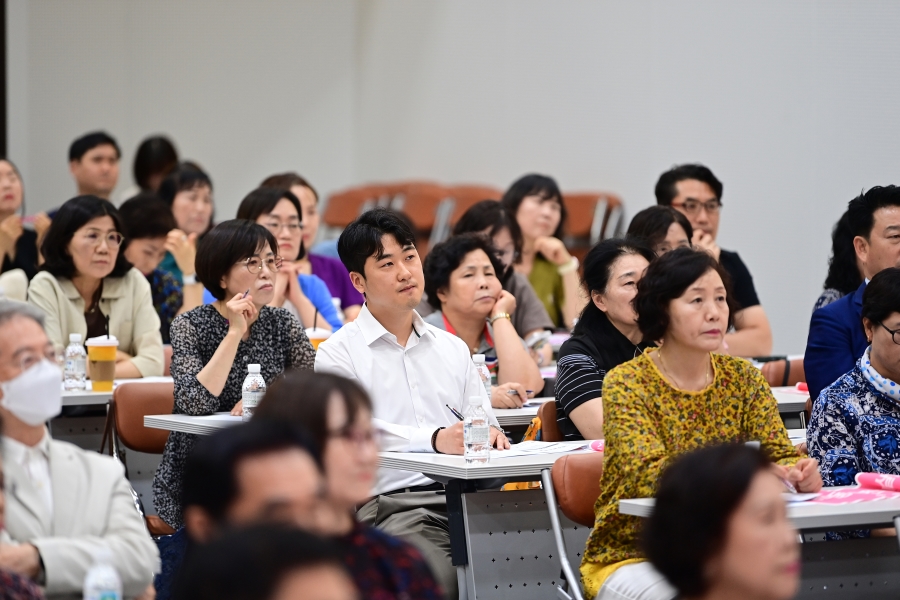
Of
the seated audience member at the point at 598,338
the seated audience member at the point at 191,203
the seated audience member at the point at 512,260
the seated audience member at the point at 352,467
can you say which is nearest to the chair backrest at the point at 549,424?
the seated audience member at the point at 598,338

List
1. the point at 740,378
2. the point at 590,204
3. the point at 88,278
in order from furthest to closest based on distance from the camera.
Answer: the point at 590,204 < the point at 88,278 < the point at 740,378

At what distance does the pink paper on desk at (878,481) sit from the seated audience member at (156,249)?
131 inches

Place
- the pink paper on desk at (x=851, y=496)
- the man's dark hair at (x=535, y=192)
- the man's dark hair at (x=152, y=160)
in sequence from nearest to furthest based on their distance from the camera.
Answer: the pink paper on desk at (x=851, y=496) → the man's dark hair at (x=535, y=192) → the man's dark hair at (x=152, y=160)

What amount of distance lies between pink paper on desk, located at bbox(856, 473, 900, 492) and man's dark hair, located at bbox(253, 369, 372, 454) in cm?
156

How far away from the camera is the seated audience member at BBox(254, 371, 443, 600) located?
1.80 meters

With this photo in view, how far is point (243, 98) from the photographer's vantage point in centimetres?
1115

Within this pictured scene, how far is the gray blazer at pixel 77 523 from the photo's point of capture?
2.08m

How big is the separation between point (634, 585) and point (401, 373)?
3.63ft

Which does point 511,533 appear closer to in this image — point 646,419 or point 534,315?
point 646,419

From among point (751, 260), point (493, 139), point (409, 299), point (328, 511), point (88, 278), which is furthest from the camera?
point (493, 139)

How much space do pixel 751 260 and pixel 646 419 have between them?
3897 mm

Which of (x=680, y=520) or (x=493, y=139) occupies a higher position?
(x=493, y=139)

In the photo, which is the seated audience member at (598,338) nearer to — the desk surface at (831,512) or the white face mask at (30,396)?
the desk surface at (831,512)

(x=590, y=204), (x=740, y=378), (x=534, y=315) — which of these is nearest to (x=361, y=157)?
(x=590, y=204)
